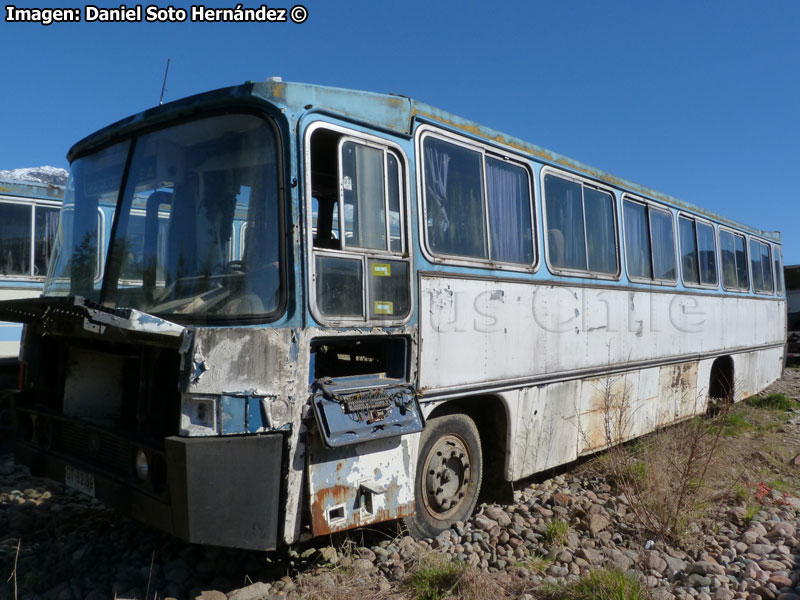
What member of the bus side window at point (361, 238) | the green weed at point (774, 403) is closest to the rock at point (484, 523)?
the bus side window at point (361, 238)

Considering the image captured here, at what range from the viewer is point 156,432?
3809 mm

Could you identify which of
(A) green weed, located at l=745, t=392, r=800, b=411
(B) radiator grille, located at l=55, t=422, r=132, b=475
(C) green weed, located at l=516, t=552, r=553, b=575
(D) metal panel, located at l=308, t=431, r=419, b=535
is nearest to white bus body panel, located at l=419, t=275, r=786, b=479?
(D) metal panel, located at l=308, t=431, r=419, b=535

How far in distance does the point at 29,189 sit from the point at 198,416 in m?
6.15

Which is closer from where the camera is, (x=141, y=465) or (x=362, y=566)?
(x=141, y=465)

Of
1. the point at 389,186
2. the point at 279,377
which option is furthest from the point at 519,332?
the point at 279,377

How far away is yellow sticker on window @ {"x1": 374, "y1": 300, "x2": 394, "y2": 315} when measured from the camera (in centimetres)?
390

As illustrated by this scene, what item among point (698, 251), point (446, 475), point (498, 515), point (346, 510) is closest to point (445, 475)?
point (446, 475)

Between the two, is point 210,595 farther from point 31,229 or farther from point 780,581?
point 31,229

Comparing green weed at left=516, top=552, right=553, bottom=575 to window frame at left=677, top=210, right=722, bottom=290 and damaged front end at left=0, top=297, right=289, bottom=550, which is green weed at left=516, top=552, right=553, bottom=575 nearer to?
damaged front end at left=0, top=297, right=289, bottom=550

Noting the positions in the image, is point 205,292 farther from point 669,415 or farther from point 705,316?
point 705,316

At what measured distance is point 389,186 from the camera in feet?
13.4

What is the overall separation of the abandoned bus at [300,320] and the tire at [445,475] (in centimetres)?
2

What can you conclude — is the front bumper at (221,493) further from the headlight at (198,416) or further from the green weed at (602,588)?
the green weed at (602,588)

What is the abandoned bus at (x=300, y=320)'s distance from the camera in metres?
3.30
